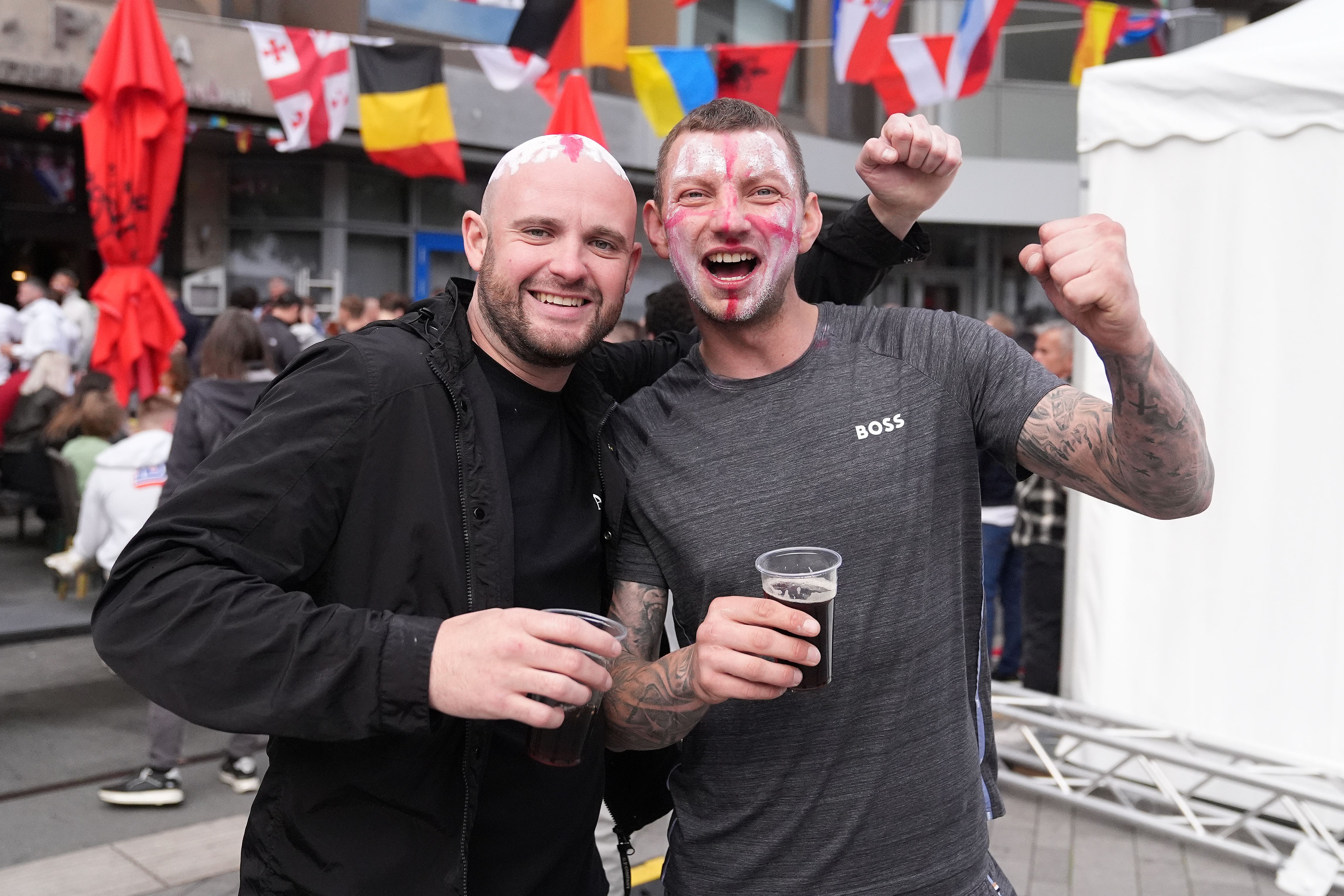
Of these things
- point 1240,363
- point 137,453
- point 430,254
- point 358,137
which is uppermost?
point 358,137

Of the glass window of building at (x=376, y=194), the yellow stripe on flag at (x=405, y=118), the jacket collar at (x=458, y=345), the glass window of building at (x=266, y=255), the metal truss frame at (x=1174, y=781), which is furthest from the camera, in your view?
the glass window of building at (x=376, y=194)

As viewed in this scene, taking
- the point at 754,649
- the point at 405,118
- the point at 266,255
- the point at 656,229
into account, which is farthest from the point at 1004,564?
the point at 266,255

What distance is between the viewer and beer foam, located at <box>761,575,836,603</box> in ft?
5.63

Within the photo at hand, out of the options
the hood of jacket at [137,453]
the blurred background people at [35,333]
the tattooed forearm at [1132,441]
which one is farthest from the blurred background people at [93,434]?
the tattooed forearm at [1132,441]

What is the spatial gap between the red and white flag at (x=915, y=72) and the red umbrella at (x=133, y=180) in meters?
5.32

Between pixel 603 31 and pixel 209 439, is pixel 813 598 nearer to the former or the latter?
pixel 209 439

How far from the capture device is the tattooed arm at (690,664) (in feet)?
5.54

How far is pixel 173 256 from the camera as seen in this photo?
13898 millimetres

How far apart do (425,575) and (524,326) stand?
52cm

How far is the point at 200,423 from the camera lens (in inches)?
201

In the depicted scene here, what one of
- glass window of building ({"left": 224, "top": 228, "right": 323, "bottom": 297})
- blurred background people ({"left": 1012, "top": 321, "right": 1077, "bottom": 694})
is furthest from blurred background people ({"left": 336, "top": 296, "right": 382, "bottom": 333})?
blurred background people ({"left": 1012, "top": 321, "right": 1077, "bottom": 694})

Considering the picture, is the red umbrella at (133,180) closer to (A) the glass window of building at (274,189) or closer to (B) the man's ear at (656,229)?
(B) the man's ear at (656,229)

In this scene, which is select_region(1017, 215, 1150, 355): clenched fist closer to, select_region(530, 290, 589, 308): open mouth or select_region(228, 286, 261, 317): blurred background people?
select_region(530, 290, 589, 308): open mouth

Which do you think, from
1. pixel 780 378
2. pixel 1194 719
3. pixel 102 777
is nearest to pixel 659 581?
pixel 780 378
